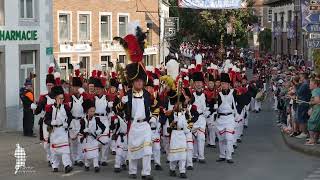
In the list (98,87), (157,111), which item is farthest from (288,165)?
(98,87)

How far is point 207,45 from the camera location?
62781 millimetres

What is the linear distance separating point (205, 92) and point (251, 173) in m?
2.78

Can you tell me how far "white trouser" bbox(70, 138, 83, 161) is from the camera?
15012mm

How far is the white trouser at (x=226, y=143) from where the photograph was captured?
613 inches

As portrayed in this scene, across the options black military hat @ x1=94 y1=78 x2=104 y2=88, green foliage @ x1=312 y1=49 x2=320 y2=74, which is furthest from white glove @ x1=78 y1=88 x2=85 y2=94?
green foliage @ x1=312 y1=49 x2=320 y2=74

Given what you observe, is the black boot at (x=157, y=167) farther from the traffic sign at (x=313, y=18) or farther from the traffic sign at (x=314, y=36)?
the traffic sign at (x=314, y=36)

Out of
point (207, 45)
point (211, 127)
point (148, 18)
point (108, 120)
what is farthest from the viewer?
point (207, 45)

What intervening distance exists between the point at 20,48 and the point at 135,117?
459 inches

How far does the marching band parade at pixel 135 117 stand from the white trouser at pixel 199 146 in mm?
23

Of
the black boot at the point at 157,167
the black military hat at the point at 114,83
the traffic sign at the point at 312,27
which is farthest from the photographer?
the traffic sign at the point at 312,27

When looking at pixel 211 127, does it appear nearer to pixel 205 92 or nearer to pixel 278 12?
pixel 205 92

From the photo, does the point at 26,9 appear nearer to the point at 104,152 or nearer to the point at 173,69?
the point at 104,152

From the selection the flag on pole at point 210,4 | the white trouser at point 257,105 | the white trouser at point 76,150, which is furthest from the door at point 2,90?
the white trouser at point 257,105

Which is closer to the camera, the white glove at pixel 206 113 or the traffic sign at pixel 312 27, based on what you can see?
the white glove at pixel 206 113
